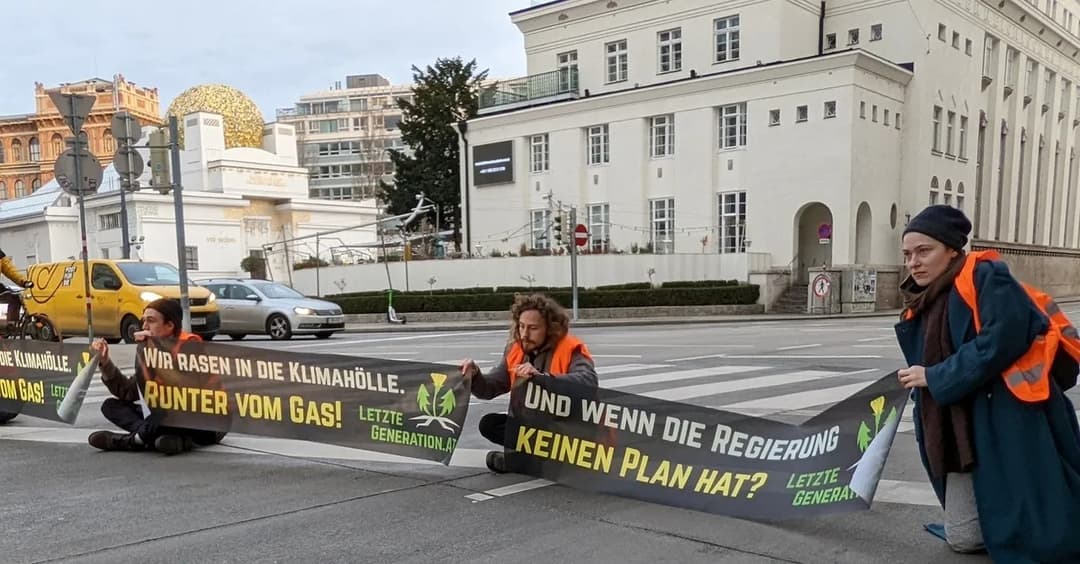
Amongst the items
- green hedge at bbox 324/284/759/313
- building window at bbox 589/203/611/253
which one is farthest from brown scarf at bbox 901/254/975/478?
building window at bbox 589/203/611/253

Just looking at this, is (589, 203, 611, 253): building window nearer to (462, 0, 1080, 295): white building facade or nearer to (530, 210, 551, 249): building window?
(462, 0, 1080, 295): white building facade

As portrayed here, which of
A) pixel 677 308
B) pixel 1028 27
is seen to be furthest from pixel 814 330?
pixel 1028 27

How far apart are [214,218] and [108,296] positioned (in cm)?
2851

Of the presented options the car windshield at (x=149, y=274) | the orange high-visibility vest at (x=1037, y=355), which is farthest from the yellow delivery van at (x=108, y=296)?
the orange high-visibility vest at (x=1037, y=355)

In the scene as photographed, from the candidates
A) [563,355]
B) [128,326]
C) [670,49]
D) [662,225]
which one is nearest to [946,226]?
[563,355]

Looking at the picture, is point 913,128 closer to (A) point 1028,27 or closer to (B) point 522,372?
(A) point 1028,27

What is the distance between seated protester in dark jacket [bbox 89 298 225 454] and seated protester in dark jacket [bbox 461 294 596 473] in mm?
2389

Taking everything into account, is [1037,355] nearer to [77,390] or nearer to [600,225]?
[77,390]

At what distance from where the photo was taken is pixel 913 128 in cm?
3262

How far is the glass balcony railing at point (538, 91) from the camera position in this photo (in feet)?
130

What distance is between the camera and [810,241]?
33.4m

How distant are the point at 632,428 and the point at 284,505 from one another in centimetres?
220

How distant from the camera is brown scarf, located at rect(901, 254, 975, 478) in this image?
363 cm

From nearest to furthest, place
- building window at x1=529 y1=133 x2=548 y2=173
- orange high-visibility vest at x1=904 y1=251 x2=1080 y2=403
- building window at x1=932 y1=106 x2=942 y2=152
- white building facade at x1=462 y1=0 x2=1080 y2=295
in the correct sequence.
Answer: orange high-visibility vest at x1=904 y1=251 x2=1080 y2=403 → white building facade at x1=462 y1=0 x2=1080 y2=295 → building window at x1=932 y1=106 x2=942 y2=152 → building window at x1=529 y1=133 x2=548 y2=173
